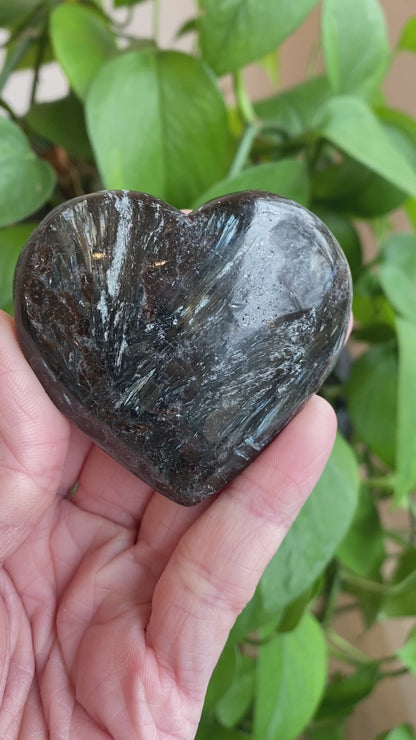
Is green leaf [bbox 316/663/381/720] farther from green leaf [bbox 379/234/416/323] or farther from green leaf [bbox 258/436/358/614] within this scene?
green leaf [bbox 379/234/416/323]

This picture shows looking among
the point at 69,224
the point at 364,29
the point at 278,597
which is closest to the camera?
the point at 69,224

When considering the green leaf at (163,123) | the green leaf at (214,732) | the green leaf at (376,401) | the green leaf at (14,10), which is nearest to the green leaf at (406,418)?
the green leaf at (376,401)

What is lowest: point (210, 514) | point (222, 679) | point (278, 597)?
point (222, 679)

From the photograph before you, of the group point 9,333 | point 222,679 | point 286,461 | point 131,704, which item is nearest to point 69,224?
point 9,333

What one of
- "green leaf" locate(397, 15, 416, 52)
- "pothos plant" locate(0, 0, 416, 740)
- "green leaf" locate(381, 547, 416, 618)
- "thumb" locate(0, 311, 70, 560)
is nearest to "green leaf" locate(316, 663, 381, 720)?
"pothos plant" locate(0, 0, 416, 740)

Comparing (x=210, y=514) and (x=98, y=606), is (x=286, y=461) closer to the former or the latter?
(x=210, y=514)

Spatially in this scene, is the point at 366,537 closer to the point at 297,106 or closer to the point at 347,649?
the point at 347,649
